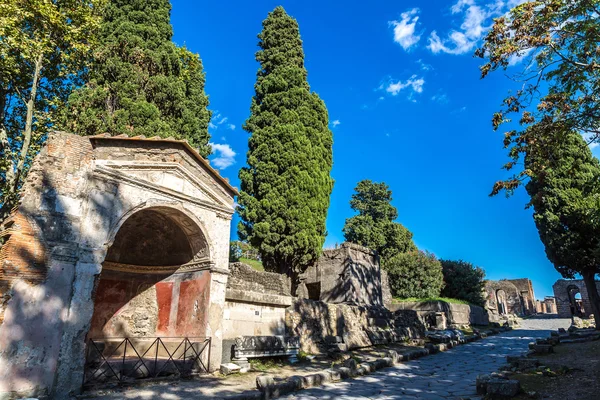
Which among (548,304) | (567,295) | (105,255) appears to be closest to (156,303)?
(105,255)

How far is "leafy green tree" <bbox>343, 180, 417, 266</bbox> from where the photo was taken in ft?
103

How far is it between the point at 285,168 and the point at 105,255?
9989 mm

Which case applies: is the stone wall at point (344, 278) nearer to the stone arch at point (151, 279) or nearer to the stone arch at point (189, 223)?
the stone arch at point (151, 279)

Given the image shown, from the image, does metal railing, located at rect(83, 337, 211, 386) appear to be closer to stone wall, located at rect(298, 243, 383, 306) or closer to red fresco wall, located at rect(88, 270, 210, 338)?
red fresco wall, located at rect(88, 270, 210, 338)

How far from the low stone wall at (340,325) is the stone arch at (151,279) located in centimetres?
351

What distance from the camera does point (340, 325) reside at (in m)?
13.4

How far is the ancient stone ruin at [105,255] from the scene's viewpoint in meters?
6.05

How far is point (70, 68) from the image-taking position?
15359 millimetres

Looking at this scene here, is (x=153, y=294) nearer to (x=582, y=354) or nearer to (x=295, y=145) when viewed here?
(x=295, y=145)

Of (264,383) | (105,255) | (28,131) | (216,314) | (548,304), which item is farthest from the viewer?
(548,304)

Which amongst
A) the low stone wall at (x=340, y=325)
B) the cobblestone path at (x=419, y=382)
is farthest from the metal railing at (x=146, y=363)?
the low stone wall at (x=340, y=325)

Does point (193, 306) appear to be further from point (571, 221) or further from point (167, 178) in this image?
point (571, 221)

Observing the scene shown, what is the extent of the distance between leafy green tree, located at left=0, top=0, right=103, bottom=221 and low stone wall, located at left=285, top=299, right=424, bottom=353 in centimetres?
1023

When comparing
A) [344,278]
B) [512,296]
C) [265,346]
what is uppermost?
[512,296]
